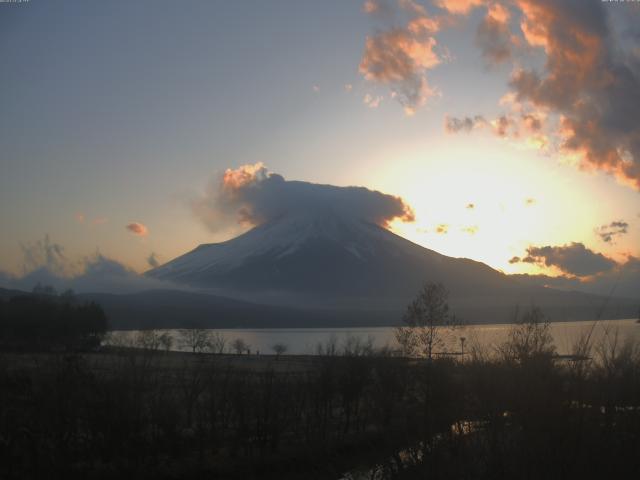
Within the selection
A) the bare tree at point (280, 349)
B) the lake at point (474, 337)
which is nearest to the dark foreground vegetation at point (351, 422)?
the lake at point (474, 337)

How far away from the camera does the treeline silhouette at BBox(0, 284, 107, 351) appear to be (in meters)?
63.2

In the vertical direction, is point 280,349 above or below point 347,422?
below

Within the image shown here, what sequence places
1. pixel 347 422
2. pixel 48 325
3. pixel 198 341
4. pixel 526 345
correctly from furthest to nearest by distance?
1. pixel 198 341
2. pixel 48 325
3. pixel 347 422
4. pixel 526 345

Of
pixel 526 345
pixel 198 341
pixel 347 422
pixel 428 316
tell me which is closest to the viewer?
pixel 526 345

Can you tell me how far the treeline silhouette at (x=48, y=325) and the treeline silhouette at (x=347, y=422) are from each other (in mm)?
41517

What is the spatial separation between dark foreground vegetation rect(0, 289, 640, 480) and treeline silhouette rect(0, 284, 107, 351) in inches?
1628

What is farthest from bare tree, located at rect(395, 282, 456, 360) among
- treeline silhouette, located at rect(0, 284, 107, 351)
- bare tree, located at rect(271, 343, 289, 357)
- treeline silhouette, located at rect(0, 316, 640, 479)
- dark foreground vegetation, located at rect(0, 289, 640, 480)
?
treeline silhouette, located at rect(0, 284, 107, 351)

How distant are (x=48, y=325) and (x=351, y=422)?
52551mm

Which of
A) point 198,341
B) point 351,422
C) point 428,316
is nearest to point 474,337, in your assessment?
point 351,422

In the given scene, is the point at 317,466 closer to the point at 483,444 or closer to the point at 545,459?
the point at 483,444

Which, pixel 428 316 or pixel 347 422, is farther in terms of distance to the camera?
pixel 428 316

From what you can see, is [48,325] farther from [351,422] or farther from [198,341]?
[351,422]

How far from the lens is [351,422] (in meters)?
27.6

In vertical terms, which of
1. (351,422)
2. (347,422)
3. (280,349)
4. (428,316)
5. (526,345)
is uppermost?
(428,316)
